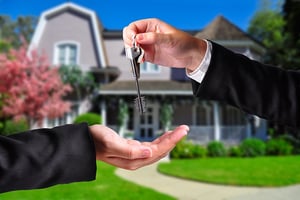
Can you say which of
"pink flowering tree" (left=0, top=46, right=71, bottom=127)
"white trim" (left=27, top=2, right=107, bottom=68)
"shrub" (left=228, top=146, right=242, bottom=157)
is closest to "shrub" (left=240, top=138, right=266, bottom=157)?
"shrub" (left=228, top=146, right=242, bottom=157)

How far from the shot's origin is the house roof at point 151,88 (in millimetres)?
17094

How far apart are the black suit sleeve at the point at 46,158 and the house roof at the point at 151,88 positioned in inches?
619

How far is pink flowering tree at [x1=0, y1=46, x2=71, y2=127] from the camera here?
13844mm

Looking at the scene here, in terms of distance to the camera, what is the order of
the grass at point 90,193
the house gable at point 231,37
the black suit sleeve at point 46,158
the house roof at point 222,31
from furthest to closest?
1. the house roof at point 222,31
2. the house gable at point 231,37
3. the grass at point 90,193
4. the black suit sleeve at point 46,158

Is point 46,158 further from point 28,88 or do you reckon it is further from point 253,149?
point 28,88

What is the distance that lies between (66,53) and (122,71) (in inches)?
119

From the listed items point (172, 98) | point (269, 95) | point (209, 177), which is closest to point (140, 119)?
point (172, 98)

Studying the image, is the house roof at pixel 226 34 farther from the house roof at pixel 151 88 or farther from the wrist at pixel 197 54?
the wrist at pixel 197 54

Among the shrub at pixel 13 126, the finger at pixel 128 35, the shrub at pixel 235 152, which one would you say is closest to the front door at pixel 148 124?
the shrub at pixel 235 152

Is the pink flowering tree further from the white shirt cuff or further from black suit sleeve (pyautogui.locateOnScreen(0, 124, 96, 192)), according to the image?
black suit sleeve (pyautogui.locateOnScreen(0, 124, 96, 192))

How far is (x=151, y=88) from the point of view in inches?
684

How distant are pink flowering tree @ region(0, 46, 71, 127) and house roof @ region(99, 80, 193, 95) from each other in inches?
103

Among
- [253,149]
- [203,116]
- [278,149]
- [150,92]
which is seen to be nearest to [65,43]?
[150,92]

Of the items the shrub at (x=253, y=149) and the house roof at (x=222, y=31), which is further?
the house roof at (x=222, y=31)
